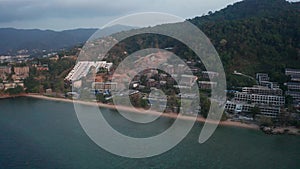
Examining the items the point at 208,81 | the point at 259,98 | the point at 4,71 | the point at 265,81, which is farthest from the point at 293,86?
the point at 4,71

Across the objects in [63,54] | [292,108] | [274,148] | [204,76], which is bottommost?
[274,148]

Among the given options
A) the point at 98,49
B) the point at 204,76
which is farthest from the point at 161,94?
the point at 98,49

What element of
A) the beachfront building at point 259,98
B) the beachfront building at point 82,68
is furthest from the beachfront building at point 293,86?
the beachfront building at point 82,68

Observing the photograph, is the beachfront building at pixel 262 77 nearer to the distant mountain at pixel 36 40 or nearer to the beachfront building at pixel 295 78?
the beachfront building at pixel 295 78

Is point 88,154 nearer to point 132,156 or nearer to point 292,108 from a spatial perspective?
point 132,156

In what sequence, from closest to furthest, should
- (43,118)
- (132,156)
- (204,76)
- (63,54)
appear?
(132,156) → (43,118) → (204,76) → (63,54)
